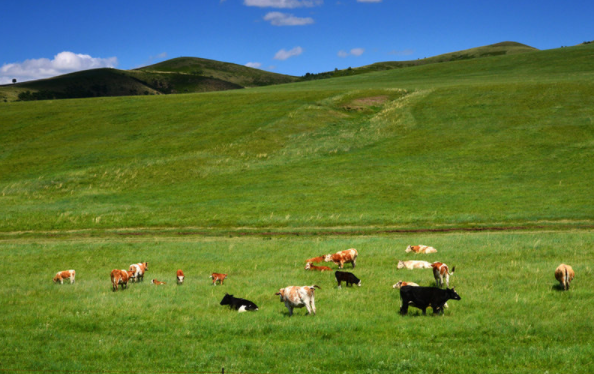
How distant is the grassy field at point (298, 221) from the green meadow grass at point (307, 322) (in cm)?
8

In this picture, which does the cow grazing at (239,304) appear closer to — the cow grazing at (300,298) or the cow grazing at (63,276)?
the cow grazing at (300,298)

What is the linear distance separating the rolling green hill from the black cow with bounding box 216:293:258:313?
21528mm

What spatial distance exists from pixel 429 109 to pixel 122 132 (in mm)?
49624

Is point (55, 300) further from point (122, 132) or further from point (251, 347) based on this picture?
point (122, 132)

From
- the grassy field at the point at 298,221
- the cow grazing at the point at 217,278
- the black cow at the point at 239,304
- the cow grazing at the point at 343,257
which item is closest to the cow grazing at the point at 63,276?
the grassy field at the point at 298,221

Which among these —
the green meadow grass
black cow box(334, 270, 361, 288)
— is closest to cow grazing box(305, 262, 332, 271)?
the green meadow grass

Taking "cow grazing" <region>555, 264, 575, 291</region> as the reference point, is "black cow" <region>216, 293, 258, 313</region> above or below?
below

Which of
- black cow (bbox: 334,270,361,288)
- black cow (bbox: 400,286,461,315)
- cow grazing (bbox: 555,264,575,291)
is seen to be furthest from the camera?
black cow (bbox: 334,270,361,288)

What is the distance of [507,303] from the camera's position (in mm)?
14945

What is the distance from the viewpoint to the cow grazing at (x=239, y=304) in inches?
619

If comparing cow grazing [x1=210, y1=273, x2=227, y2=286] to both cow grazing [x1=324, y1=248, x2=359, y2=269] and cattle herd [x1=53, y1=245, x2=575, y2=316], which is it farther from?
cow grazing [x1=324, y1=248, x2=359, y2=269]

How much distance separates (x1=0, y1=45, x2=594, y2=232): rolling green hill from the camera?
40531 mm

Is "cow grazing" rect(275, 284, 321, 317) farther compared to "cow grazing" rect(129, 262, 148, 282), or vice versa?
"cow grazing" rect(129, 262, 148, 282)

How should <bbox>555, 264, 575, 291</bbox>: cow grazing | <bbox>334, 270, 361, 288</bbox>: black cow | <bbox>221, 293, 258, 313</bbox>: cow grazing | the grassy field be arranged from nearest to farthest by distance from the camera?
1. the grassy field
2. <bbox>221, 293, 258, 313</bbox>: cow grazing
3. <bbox>555, 264, 575, 291</bbox>: cow grazing
4. <bbox>334, 270, 361, 288</bbox>: black cow
